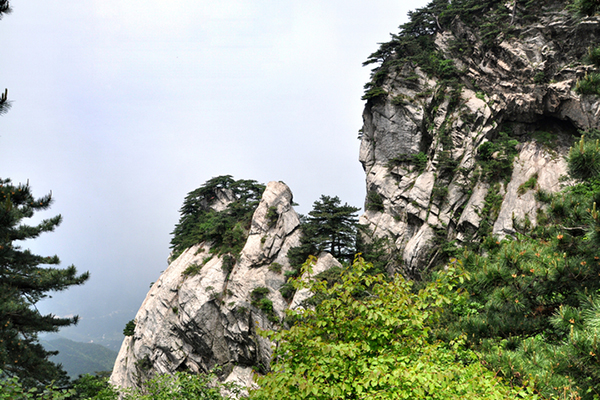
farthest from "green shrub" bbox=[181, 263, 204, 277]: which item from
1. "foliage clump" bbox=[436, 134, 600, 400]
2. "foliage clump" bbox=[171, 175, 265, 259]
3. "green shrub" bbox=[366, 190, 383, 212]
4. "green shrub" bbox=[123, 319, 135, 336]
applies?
"foliage clump" bbox=[436, 134, 600, 400]

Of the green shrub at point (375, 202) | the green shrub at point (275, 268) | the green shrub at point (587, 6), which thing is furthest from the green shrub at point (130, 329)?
the green shrub at point (587, 6)

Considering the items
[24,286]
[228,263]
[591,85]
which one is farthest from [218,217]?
[591,85]

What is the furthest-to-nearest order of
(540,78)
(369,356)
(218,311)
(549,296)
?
(540,78) < (218,311) < (549,296) < (369,356)

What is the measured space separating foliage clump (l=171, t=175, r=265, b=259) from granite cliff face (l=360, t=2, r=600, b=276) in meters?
13.1

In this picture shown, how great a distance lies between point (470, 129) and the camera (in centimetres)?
2650

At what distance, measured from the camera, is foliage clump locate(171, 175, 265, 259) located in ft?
94.0

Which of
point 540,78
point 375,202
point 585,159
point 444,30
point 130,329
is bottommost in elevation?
point 130,329

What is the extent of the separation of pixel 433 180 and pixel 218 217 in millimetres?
21420

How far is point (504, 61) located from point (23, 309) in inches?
1485

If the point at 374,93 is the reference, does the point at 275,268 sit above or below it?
below

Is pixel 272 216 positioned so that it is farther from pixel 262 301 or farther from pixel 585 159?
pixel 585 159

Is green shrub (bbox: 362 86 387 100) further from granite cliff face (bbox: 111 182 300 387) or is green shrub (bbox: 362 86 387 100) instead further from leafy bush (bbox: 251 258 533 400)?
leafy bush (bbox: 251 258 533 400)

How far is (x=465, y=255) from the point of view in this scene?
21.9ft

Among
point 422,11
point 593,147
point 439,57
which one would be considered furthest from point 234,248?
point 422,11
